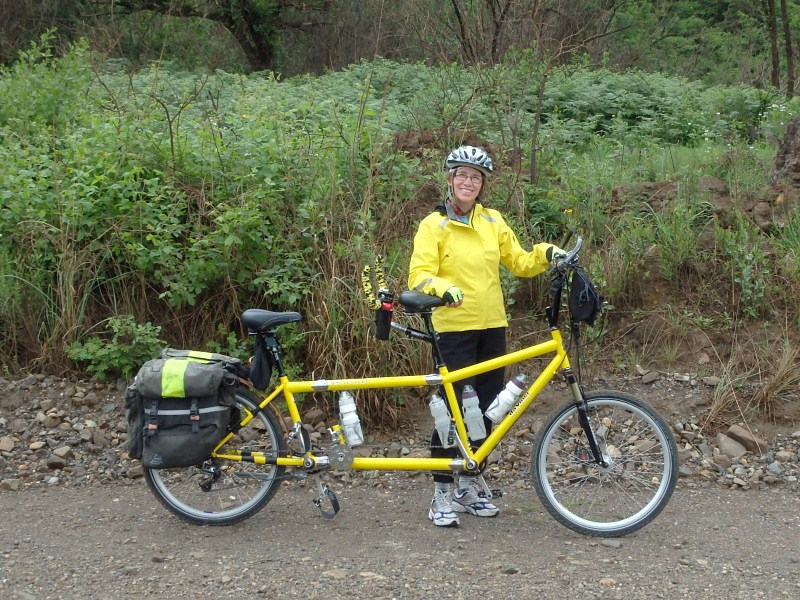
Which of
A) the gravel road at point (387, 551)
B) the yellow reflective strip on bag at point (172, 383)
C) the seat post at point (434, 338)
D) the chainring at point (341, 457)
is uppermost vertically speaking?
the seat post at point (434, 338)

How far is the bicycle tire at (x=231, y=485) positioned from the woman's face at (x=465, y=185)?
1.58 m

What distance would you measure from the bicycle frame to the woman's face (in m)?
0.84

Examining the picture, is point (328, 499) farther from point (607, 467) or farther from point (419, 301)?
point (607, 467)

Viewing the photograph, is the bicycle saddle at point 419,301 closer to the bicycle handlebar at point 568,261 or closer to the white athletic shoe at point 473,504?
the bicycle handlebar at point 568,261

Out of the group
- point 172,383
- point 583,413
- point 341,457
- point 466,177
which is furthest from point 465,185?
point 172,383

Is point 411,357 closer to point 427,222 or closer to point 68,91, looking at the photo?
point 427,222

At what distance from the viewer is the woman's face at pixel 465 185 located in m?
5.03

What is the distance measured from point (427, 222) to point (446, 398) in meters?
0.95

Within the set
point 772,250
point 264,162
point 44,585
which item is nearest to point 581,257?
→ point 772,250

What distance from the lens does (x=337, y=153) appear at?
745 centimetres

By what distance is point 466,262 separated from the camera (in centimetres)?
510

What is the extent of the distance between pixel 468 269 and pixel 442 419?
82cm

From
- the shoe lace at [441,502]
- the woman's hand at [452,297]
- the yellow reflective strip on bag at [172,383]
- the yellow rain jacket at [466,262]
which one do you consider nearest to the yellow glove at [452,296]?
the woman's hand at [452,297]

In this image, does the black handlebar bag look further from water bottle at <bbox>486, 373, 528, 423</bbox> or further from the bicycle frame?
water bottle at <bbox>486, 373, 528, 423</bbox>
